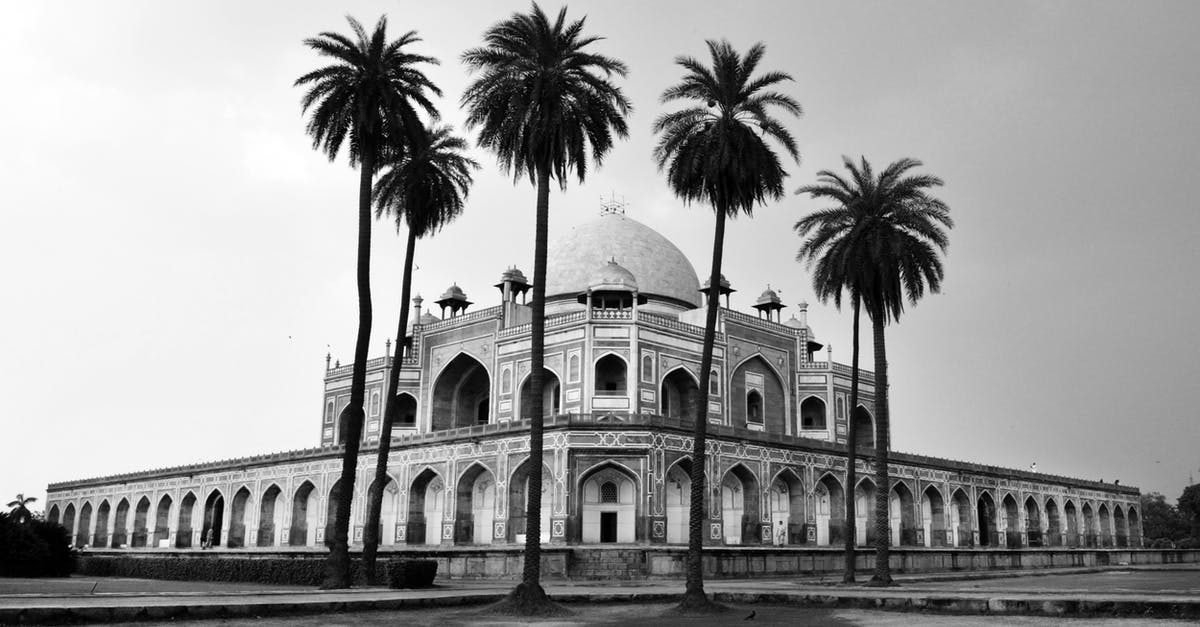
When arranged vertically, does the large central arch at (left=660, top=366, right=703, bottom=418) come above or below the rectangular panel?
above

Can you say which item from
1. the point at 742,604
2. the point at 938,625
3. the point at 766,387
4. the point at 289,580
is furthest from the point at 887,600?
the point at 766,387

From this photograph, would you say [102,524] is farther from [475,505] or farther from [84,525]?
[475,505]

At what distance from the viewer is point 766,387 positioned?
56.4 meters

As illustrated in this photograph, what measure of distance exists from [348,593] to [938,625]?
13.0m

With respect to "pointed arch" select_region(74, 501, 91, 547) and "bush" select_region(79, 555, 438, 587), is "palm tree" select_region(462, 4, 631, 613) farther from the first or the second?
"pointed arch" select_region(74, 501, 91, 547)

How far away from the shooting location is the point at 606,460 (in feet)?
134

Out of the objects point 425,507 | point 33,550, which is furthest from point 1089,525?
point 33,550

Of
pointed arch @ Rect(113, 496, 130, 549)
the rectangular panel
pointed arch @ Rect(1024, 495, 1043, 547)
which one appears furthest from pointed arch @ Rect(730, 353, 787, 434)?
pointed arch @ Rect(113, 496, 130, 549)

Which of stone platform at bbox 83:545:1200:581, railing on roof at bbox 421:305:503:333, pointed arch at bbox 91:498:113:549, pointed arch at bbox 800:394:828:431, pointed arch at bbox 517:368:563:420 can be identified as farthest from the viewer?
pointed arch at bbox 91:498:113:549

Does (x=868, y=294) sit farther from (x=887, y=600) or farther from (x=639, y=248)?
(x=639, y=248)

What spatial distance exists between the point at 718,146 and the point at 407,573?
43.1 feet

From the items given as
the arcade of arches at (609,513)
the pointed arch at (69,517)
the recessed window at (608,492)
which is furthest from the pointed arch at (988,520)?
the pointed arch at (69,517)

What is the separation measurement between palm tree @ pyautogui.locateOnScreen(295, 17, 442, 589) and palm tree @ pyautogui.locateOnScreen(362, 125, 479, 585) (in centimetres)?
140

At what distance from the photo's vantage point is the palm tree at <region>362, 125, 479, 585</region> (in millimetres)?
30438
